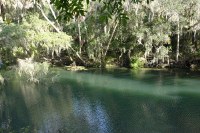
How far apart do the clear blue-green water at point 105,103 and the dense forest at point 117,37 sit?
2.84 meters

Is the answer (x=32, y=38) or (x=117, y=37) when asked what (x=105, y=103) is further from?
(x=117, y=37)

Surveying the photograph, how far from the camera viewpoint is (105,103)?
2125 centimetres

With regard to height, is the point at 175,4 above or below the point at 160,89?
above

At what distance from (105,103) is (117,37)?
15.3 metres

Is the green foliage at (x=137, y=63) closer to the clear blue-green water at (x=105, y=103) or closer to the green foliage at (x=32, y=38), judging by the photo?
the clear blue-green water at (x=105, y=103)

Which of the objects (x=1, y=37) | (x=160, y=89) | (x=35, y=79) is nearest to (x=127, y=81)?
(x=160, y=89)

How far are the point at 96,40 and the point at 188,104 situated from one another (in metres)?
16.2

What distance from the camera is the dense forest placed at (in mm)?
30469

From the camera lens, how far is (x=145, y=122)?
17.2m

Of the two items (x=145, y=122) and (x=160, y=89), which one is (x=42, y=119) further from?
(x=160, y=89)

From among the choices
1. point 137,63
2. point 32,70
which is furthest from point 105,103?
point 137,63

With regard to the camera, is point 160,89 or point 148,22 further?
point 148,22

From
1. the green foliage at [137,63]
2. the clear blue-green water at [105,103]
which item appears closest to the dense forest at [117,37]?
the green foliage at [137,63]

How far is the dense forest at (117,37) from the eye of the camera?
3047 centimetres
